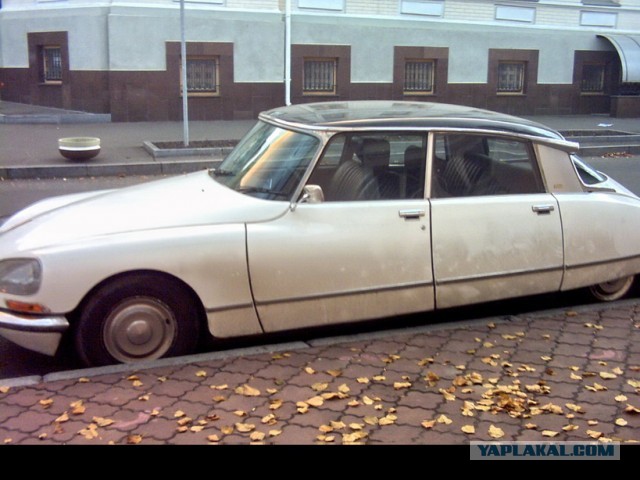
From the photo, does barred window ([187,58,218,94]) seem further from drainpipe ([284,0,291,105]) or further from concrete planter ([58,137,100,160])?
concrete planter ([58,137,100,160])

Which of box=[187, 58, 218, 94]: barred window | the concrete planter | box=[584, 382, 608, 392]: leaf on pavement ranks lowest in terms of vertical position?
box=[584, 382, 608, 392]: leaf on pavement

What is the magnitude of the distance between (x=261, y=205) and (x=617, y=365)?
2.24 m

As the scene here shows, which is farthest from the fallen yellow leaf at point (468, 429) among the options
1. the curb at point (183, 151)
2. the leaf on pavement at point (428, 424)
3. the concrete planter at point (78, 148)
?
the curb at point (183, 151)

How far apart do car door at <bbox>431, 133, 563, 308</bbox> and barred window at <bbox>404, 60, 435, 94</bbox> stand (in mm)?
16912

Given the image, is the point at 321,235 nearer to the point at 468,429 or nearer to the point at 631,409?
the point at 468,429

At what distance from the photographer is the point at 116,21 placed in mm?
18516

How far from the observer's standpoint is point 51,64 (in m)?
20.5

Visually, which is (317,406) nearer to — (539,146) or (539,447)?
(539,447)

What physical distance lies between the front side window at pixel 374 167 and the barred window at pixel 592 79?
2077 centimetres

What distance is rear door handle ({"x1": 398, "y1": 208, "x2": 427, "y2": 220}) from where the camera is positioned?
193 inches

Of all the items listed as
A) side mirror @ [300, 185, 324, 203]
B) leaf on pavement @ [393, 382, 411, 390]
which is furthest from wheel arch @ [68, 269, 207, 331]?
leaf on pavement @ [393, 382, 411, 390]

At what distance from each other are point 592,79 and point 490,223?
21163 millimetres

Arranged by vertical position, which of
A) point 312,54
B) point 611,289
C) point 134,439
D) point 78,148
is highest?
point 312,54

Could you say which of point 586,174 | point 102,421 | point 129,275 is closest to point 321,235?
point 129,275
